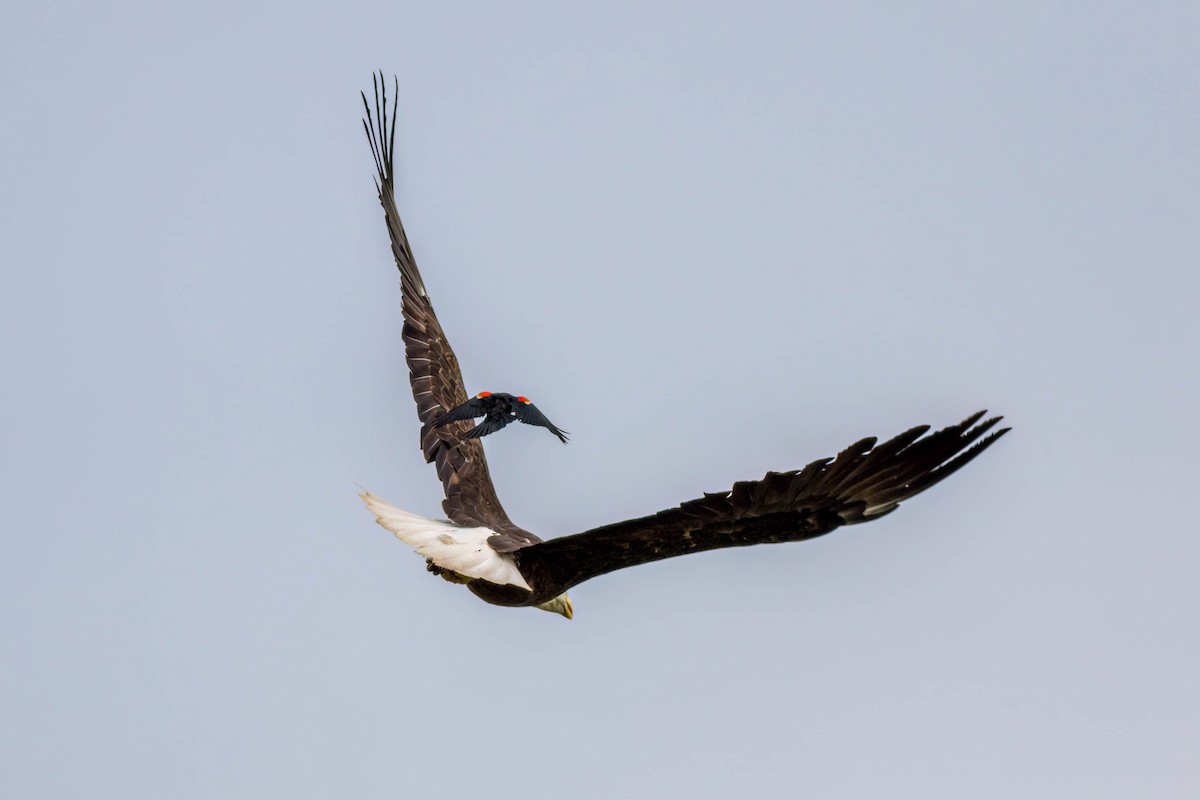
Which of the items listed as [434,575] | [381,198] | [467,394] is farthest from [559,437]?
[381,198]

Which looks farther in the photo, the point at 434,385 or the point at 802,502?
the point at 434,385

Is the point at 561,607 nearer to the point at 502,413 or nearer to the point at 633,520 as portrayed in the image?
the point at 502,413

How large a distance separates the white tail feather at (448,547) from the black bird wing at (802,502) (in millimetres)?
916

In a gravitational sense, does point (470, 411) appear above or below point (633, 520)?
above

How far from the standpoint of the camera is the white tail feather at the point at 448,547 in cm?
1223

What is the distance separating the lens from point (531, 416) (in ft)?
44.8

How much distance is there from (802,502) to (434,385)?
5648 millimetres

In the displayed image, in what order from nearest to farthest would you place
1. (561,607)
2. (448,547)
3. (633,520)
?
(633,520)
(448,547)
(561,607)

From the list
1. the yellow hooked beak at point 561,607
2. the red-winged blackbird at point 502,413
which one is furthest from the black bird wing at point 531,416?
the yellow hooked beak at point 561,607

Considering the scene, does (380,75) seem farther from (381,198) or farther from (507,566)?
(507,566)

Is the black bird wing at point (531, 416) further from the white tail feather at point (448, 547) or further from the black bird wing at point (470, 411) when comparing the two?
the white tail feather at point (448, 547)

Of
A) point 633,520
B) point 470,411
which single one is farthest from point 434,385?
point 633,520

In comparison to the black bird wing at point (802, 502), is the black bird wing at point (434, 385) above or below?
above

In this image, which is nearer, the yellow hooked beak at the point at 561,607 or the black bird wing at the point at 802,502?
the black bird wing at the point at 802,502
